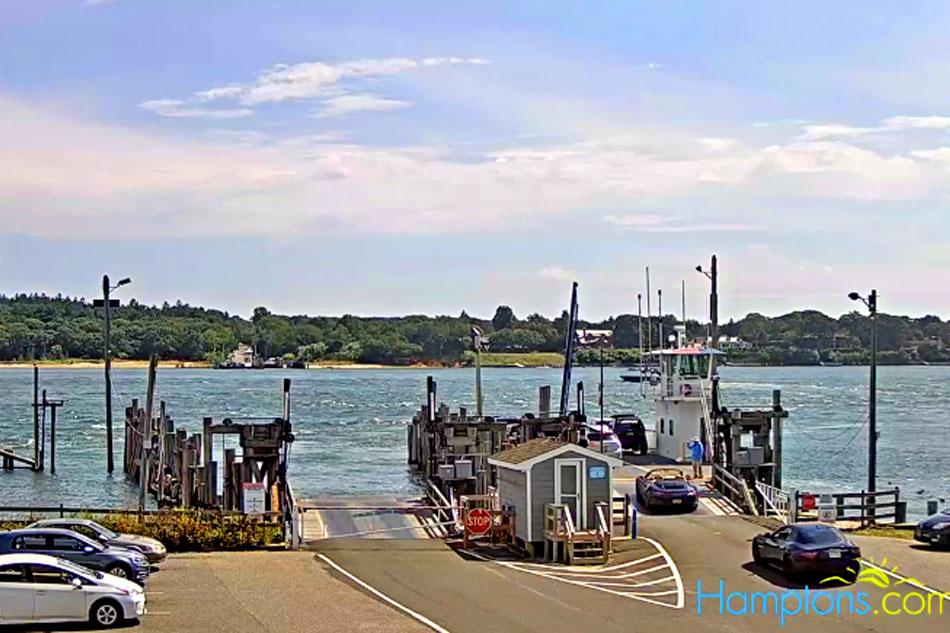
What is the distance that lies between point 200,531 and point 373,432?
73492mm

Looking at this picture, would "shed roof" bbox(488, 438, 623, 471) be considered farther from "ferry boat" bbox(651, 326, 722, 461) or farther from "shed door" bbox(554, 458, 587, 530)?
"ferry boat" bbox(651, 326, 722, 461)

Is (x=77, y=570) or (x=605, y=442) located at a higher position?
(x=77, y=570)

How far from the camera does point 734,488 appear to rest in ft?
142

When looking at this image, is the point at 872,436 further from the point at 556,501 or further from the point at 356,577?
the point at 356,577

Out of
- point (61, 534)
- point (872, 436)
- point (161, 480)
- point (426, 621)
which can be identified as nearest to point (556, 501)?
point (426, 621)

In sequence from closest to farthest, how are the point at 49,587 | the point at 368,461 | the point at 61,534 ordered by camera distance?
1. the point at 49,587
2. the point at 61,534
3. the point at 368,461

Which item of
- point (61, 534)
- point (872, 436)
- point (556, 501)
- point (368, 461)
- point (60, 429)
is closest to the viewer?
point (61, 534)

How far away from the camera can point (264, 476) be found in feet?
155

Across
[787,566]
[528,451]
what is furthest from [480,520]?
[787,566]

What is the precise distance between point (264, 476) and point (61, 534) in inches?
786

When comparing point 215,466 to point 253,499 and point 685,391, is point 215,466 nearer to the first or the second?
point 253,499

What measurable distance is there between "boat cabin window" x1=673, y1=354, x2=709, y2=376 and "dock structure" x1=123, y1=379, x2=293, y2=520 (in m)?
16.8

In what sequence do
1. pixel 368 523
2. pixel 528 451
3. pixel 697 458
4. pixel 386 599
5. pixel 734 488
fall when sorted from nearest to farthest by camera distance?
1. pixel 386 599
2. pixel 528 451
3. pixel 368 523
4. pixel 734 488
5. pixel 697 458

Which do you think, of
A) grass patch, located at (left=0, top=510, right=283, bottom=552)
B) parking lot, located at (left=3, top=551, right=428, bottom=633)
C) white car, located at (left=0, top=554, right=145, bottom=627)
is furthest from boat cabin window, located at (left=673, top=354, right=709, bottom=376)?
white car, located at (left=0, top=554, right=145, bottom=627)
